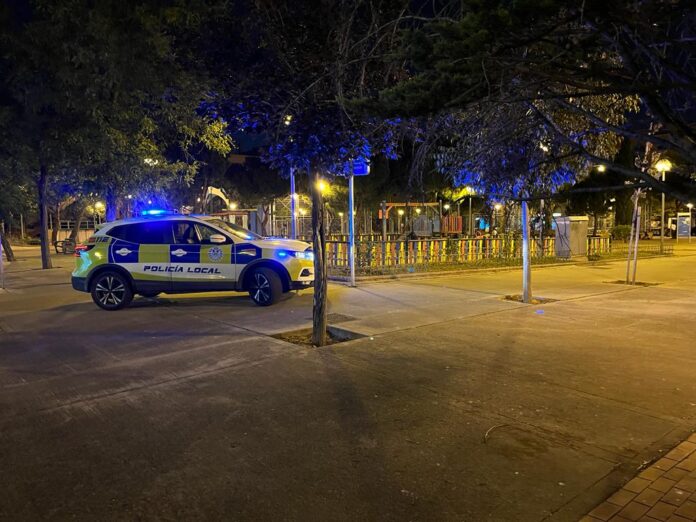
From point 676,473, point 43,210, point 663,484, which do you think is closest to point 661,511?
point 663,484

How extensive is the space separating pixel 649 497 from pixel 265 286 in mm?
8189

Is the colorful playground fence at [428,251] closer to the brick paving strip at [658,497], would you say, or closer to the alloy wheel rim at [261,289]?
the alloy wheel rim at [261,289]

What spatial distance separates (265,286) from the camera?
35.9 ft

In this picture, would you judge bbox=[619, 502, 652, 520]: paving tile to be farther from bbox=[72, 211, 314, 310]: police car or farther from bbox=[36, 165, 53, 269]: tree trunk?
bbox=[36, 165, 53, 269]: tree trunk

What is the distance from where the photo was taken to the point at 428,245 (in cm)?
1827

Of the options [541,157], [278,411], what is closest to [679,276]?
[541,157]

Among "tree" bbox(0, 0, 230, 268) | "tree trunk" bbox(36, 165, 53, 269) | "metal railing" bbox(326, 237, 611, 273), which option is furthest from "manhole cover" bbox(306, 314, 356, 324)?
"tree trunk" bbox(36, 165, 53, 269)

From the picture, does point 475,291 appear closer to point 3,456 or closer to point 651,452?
point 651,452

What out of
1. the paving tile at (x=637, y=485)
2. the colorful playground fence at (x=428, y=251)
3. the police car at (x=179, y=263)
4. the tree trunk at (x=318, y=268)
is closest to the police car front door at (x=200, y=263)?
the police car at (x=179, y=263)

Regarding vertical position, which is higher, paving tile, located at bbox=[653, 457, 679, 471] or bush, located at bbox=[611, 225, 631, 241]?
bush, located at bbox=[611, 225, 631, 241]

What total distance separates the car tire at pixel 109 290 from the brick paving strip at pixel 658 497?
31.3ft

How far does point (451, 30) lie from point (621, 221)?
130 ft

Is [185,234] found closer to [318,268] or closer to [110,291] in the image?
[110,291]

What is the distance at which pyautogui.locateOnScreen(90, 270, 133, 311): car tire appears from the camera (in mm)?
10891
